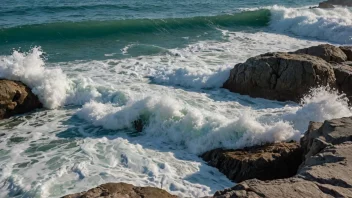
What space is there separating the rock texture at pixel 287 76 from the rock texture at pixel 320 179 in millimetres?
4407

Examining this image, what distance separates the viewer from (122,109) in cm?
1021

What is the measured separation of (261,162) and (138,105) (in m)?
4.19

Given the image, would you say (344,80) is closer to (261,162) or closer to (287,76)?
(287,76)

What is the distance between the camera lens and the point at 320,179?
193 inches

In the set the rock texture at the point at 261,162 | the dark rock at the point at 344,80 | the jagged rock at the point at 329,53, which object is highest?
the jagged rock at the point at 329,53

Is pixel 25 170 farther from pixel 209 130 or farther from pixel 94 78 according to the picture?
pixel 94 78

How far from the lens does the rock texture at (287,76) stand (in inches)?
415

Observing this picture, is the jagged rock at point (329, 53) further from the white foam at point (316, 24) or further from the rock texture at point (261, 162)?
the white foam at point (316, 24)

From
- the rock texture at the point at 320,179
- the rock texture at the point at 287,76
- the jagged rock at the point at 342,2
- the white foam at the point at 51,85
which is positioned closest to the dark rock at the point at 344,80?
the rock texture at the point at 287,76

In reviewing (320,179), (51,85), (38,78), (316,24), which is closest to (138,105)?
(51,85)

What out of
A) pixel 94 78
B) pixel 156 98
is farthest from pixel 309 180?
pixel 94 78

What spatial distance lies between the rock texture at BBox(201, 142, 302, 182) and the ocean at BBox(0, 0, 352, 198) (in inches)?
9.6

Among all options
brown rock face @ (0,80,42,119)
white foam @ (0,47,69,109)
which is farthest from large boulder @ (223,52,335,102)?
brown rock face @ (0,80,42,119)

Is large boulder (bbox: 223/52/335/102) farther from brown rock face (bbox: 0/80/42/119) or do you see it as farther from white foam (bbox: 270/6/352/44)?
white foam (bbox: 270/6/352/44)
